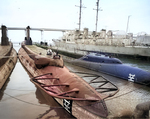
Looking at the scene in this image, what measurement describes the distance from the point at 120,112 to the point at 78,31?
137ft

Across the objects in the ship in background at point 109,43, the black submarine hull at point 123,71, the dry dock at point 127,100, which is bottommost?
the dry dock at point 127,100

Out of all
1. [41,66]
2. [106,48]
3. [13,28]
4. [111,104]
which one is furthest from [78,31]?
[13,28]

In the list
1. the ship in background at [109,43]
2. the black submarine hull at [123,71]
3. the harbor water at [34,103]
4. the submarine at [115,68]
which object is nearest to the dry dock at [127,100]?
the harbor water at [34,103]

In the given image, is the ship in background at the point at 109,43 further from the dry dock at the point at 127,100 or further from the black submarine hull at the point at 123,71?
the dry dock at the point at 127,100

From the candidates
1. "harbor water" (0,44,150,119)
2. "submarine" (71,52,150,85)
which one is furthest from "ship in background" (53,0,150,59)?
"harbor water" (0,44,150,119)

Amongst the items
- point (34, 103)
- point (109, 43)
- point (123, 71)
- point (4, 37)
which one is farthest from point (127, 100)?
point (4, 37)

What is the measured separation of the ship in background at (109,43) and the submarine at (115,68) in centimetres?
636

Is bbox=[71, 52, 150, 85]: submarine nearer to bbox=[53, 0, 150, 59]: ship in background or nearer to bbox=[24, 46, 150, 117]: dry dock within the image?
bbox=[24, 46, 150, 117]: dry dock

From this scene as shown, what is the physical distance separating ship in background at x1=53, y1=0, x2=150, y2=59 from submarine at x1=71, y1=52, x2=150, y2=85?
20.9 feet

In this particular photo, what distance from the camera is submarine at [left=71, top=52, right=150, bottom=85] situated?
13.1 meters

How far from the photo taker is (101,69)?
17375 mm

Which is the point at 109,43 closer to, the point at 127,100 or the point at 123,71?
the point at 123,71

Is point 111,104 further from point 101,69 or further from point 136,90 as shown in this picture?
point 101,69

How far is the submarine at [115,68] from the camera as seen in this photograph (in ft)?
42.9
